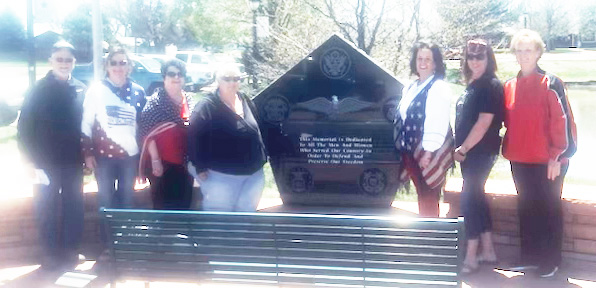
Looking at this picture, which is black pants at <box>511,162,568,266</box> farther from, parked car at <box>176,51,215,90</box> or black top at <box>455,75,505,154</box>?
parked car at <box>176,51,215,90</box>

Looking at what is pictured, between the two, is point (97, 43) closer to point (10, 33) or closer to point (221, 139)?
point (221, 139)

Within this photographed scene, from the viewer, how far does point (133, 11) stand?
144 feet

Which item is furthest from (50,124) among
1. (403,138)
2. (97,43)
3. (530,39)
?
(97,43)

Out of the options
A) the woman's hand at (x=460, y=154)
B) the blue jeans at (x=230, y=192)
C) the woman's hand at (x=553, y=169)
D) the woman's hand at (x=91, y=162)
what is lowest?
the blue jeans at (x=230, y=192)

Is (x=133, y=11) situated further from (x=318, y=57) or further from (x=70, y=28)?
(x=318, y=57)

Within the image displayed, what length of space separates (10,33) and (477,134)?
26.0m

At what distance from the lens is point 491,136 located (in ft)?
17.0

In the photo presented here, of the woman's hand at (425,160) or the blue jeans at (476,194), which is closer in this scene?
the woman's hand at (425,160)

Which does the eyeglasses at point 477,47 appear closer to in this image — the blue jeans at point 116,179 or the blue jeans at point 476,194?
the blue jeans at point 476,194

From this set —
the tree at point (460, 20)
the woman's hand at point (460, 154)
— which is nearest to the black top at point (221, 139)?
the woman's hand at point (460, 154)

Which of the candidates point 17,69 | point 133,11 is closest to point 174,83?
point 17,69

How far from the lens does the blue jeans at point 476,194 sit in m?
5.25

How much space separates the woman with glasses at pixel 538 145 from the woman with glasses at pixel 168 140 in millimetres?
2255

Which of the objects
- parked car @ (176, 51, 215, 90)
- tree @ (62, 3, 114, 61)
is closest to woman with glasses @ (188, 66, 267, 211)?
parked car @ (176, 51, 215, 90)
